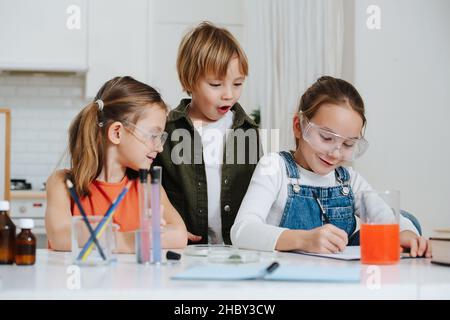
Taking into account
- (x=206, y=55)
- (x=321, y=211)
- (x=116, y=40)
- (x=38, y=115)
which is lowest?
(x=321, y=211)

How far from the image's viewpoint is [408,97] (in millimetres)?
3170

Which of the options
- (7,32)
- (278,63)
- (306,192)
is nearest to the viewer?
(306,192)

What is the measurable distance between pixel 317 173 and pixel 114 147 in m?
0.54

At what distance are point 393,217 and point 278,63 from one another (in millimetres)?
2301

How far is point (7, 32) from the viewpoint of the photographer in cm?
436

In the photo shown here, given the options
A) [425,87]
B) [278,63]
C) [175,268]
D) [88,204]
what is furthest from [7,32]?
[175,268]

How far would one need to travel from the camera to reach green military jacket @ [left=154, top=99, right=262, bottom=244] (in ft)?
6.97

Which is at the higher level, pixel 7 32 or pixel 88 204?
pixel 7 32

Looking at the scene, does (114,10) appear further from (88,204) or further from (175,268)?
(175,268)

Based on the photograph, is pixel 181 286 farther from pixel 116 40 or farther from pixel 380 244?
pixel 116 40

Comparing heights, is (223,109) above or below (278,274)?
above

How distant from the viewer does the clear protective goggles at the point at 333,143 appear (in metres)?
1.76

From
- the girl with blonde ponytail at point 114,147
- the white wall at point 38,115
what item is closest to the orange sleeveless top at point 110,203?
the girl with blonde ponytail at point 114,147

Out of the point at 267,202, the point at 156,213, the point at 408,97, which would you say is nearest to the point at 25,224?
the point at 156,213
